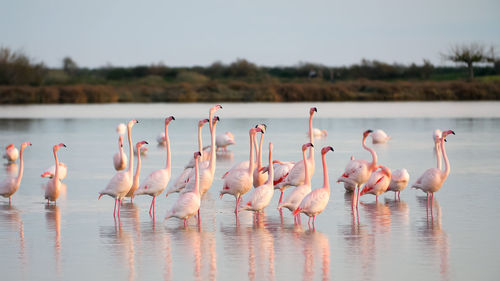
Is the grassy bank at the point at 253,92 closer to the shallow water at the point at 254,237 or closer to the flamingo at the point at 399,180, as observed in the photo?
the shallow water at the point at 254,237

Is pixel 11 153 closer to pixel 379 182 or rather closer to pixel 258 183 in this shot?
pixel 258 183

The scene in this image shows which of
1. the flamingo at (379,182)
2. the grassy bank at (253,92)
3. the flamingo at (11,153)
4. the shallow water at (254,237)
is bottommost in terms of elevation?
the shallow water at (254,237)

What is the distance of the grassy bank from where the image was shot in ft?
174

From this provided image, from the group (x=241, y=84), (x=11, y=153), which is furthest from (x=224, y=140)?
(x=241, y=84)

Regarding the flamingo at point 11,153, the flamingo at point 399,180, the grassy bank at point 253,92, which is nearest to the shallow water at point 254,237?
the flamingo at point 399,180

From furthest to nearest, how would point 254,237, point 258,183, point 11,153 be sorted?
point 11,153
point 258,183
point 254,237

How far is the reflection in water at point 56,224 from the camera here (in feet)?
25.5

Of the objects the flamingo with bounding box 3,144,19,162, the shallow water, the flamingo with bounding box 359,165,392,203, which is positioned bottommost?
the shallow water

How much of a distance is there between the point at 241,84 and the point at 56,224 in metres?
50.0

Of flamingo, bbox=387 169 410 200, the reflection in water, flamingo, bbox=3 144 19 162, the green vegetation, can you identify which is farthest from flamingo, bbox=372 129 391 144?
the green vegetation

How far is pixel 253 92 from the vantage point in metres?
56.7

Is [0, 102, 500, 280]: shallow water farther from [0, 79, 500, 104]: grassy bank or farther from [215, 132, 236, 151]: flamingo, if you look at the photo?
[0, 79, 500, 104]: grassy bank

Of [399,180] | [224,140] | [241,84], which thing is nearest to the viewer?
[399,180]

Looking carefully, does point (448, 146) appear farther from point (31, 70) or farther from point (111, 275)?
point (31, 70)
